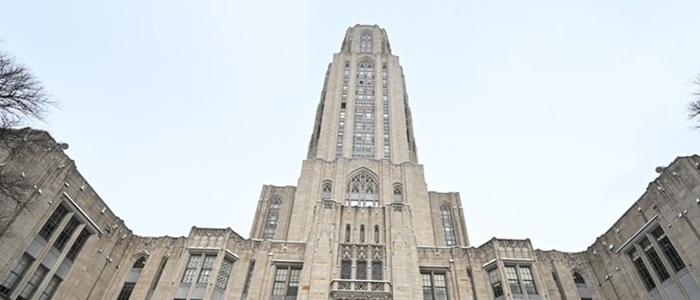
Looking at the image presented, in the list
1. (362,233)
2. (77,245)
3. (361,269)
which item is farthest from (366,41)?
(77,245)

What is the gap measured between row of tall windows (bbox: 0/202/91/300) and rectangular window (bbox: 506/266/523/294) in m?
33.2

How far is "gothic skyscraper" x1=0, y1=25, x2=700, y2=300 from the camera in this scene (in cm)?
2398

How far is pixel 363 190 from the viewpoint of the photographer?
49.4 metres

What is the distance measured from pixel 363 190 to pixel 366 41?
44499 millimetres

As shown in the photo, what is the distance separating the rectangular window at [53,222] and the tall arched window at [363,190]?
28.6m

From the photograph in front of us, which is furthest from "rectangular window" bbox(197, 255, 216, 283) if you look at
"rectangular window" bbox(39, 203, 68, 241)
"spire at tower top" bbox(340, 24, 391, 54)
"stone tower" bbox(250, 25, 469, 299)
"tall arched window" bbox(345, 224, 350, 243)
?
"spire at tower top" bbox(340, 24, 391, 54)

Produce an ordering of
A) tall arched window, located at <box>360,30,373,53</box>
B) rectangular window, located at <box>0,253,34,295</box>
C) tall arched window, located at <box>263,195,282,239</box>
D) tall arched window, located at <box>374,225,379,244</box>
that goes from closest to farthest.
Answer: rectangular window, located at <box>0,253,34,295</box> → tall arched window, located at <box>374,225,379,244</box> → tall arched window, located at <box>263,195,282,239</box> → tall arched window, located at <box>360,30,373,53</box>

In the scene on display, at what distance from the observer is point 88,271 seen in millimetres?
29062

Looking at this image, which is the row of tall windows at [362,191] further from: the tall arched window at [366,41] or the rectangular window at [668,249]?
the tall arched window at [366,41]

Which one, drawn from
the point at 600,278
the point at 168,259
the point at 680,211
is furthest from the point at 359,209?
the point at 680,211

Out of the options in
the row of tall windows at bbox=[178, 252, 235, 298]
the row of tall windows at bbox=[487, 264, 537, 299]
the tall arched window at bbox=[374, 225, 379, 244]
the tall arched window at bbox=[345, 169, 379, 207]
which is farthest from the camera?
the tall arched window at bbox=[345, 169, 379, 207]

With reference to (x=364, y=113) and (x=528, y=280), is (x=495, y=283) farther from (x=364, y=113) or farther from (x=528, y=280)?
(x=364, y=113)

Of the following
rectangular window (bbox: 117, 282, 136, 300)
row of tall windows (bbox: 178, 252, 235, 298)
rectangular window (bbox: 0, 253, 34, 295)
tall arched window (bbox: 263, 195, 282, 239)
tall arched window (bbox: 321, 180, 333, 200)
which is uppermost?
tall arched window (bbox: 321, 180, 333, 200)

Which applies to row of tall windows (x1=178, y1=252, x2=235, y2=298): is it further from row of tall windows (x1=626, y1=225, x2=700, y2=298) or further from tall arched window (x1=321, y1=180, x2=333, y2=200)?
row of tall windows (x1=626, y1=225, x2=700, y2=298)
